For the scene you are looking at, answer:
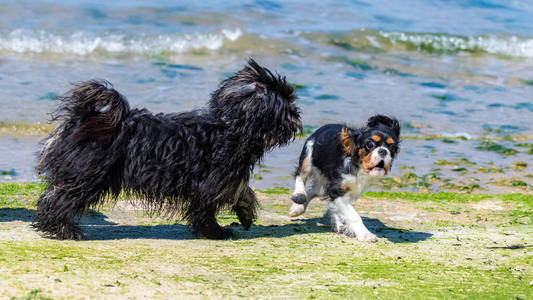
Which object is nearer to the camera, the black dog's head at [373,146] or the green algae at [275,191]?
the black dog's head at [373,146]

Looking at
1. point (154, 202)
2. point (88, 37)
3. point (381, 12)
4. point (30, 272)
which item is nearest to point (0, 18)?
point (88, 37)

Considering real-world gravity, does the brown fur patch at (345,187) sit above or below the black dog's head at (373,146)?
below

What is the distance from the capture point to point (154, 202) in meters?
5.54

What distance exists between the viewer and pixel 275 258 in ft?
16.4

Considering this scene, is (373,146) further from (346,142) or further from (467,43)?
(467,43)

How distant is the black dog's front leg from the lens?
19.2 feet

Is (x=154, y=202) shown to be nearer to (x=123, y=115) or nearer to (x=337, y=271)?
(x=123, y=115)

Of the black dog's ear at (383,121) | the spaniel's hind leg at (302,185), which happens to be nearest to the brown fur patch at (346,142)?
Answer: the black dog's ear at (383,121)

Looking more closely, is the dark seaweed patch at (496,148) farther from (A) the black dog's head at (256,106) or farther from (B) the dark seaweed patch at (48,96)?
(B) the dark seaweed patch at (48,96)

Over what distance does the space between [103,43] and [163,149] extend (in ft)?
42.0

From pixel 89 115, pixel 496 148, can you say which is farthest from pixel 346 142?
pixel 496 148

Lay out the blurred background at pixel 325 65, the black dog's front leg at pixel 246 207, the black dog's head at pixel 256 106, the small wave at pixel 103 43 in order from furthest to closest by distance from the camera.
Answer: the small wave at pixel 103 43 → the blurred background at pixel 325 65 → the black dog's front leg at pixel 246 207 → the black dog's head at pixel 256 106

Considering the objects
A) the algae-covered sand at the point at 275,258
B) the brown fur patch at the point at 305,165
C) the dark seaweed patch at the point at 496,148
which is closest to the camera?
the algae-covered sand at the point at 275,258

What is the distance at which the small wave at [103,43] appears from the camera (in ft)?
54.6
